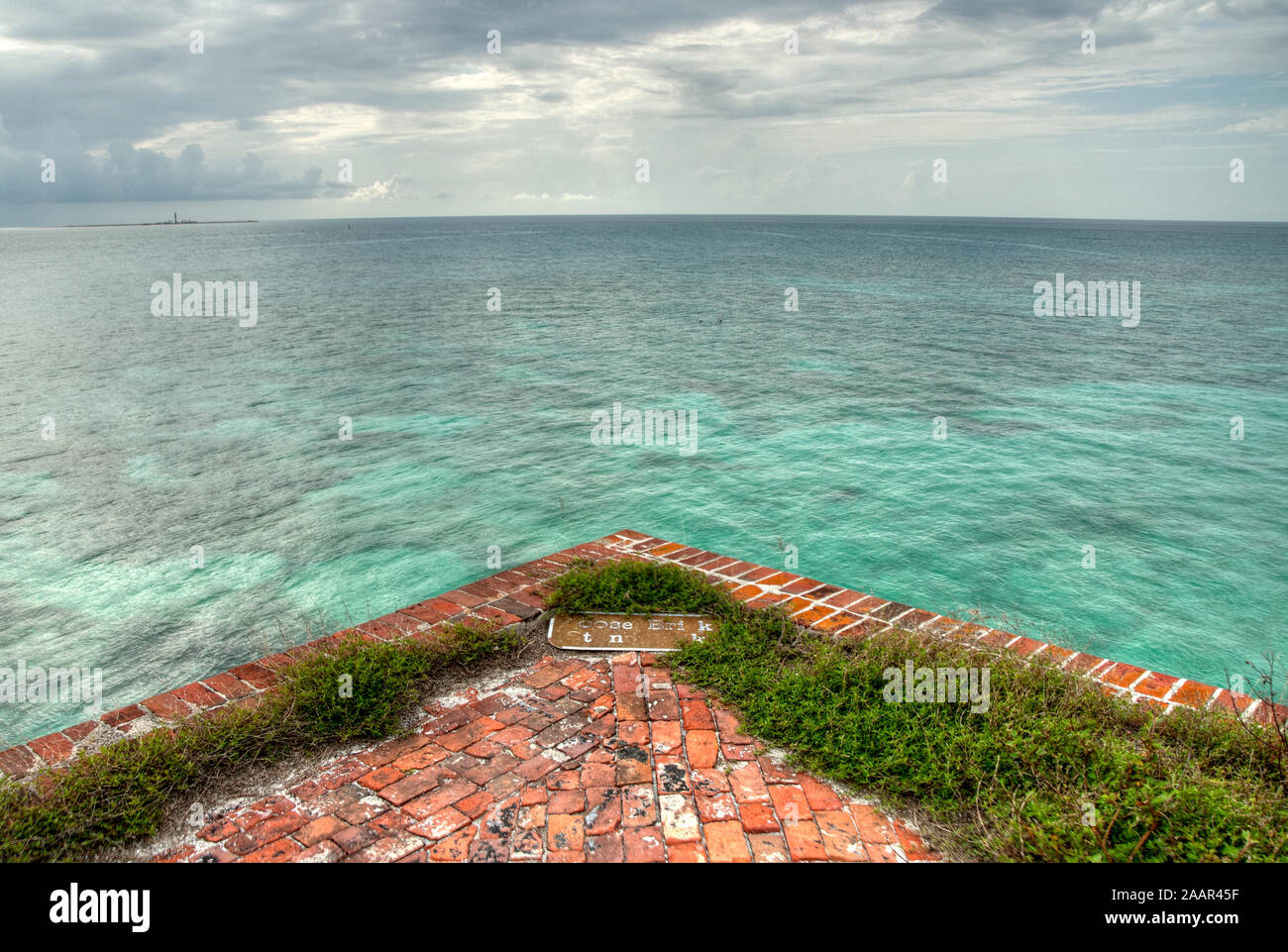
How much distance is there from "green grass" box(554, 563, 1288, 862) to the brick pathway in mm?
292

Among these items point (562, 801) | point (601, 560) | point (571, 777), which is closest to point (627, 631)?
point (601, 560)

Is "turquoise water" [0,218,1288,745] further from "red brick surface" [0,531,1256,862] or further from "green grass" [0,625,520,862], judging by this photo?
"red brick surface" [0,531,1256,862]

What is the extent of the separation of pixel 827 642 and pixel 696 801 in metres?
1.95

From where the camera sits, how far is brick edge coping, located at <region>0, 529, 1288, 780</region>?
4660mm

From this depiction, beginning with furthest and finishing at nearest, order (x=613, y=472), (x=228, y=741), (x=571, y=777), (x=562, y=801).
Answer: (x=613, y=472) < (x=228, y=741) < (x=571, y=777) < (x=562, y=801)

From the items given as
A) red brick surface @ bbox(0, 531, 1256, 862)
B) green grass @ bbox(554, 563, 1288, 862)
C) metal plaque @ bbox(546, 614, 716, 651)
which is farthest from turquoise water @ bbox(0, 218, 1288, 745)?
green grass @ bbox(554, 563, 1288, 862)

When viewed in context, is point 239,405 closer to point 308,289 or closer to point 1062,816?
point 1062,816

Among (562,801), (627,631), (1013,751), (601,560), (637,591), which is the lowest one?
(562,801)

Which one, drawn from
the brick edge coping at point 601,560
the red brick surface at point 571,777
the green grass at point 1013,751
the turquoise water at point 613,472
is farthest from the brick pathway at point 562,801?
the turquoise water at point 613,472

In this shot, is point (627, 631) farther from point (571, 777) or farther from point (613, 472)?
point (613, 472)

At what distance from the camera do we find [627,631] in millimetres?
5934

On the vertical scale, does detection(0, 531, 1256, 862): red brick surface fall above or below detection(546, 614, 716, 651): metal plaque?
below

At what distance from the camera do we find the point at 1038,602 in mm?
9703

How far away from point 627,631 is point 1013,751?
Result: 2788 millimetres
